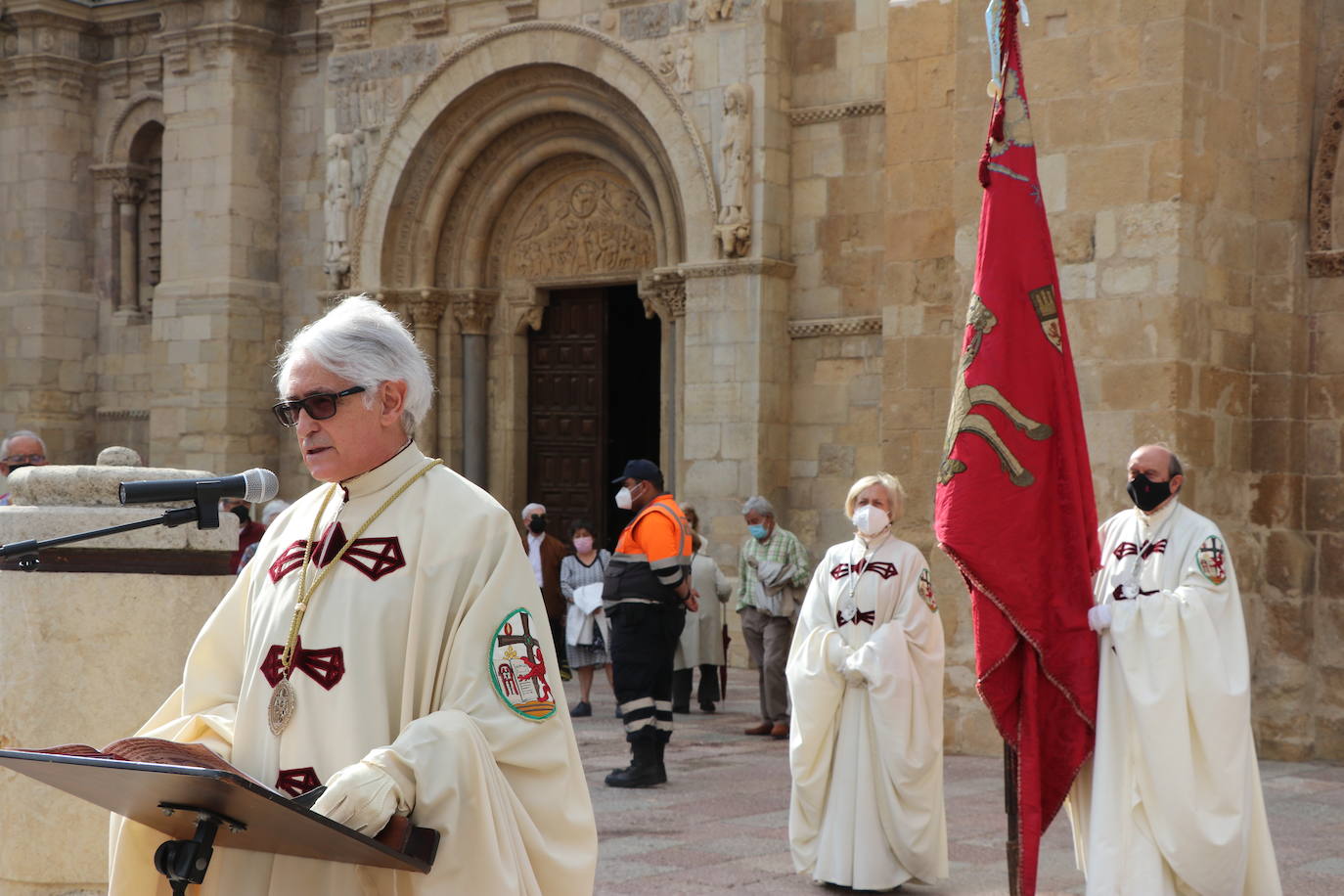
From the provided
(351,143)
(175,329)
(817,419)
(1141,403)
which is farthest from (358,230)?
(1141,403)

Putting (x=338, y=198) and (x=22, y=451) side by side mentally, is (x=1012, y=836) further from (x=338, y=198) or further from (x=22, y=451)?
(x=338, y=198)

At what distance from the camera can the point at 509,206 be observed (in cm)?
1658

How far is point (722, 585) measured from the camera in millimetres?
12305

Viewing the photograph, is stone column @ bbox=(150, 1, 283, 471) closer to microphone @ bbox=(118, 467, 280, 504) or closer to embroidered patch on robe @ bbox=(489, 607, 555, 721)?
microphone @ bbox=(118, 467, 280, 504)

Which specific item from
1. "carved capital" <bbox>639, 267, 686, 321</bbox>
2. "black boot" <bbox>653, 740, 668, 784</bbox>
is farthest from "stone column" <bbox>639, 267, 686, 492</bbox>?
"black boot" <bbox>653, 740, 668, 784</bbox>

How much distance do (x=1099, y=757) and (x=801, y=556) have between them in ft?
18.1

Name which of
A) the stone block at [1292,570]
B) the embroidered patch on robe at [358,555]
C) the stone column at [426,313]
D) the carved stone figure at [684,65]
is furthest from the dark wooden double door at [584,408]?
the embroidered patch on robe at [358,555]

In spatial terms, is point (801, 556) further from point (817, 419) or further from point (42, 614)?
point (42, 614)

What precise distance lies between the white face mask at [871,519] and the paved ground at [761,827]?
149 cm

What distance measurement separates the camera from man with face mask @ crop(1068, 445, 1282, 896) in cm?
584

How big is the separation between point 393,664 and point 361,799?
39 centimetres

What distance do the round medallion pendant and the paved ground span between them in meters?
3.56

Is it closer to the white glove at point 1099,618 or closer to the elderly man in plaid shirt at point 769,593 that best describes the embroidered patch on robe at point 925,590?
the white glove at point 1099,618

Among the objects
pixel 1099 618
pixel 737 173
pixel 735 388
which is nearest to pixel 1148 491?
pixel 1099 618
